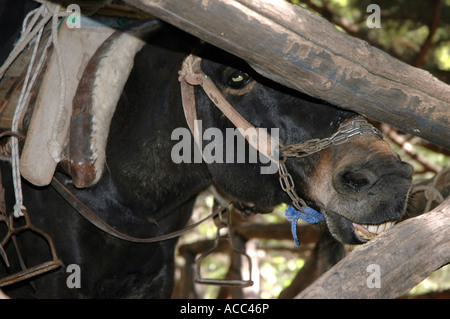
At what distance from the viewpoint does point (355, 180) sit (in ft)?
6.04

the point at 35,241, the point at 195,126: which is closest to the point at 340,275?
the point at 195,126

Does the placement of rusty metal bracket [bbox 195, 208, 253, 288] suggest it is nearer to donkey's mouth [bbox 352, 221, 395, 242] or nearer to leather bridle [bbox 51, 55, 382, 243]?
leather bridle [bbox 51, 55, 382, 243]

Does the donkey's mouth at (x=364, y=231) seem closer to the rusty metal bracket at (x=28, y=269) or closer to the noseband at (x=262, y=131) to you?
the noseband at (x=262, y=131)

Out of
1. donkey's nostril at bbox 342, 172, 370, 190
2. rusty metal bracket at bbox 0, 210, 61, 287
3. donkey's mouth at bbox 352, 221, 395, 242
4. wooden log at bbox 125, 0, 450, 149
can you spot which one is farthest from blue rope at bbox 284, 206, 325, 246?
rusty metal bracket at bbox 0, 210, 61, 287

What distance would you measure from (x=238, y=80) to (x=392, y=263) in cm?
100

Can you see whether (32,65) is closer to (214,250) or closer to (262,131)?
(262,131)

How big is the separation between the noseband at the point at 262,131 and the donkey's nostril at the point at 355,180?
0.14 metres

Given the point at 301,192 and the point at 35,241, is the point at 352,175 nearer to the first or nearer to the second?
the point at 301,192

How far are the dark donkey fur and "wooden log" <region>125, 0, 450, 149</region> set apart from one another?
43cm

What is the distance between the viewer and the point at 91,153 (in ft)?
7.16

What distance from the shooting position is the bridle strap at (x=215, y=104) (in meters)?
2.12

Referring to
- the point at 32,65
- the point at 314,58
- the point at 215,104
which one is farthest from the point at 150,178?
the point at 314,58

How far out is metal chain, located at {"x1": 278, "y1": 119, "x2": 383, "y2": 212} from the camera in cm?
192

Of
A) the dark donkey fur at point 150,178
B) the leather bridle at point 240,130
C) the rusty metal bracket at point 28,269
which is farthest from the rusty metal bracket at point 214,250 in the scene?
the rusty metal bracket at point 28,269
